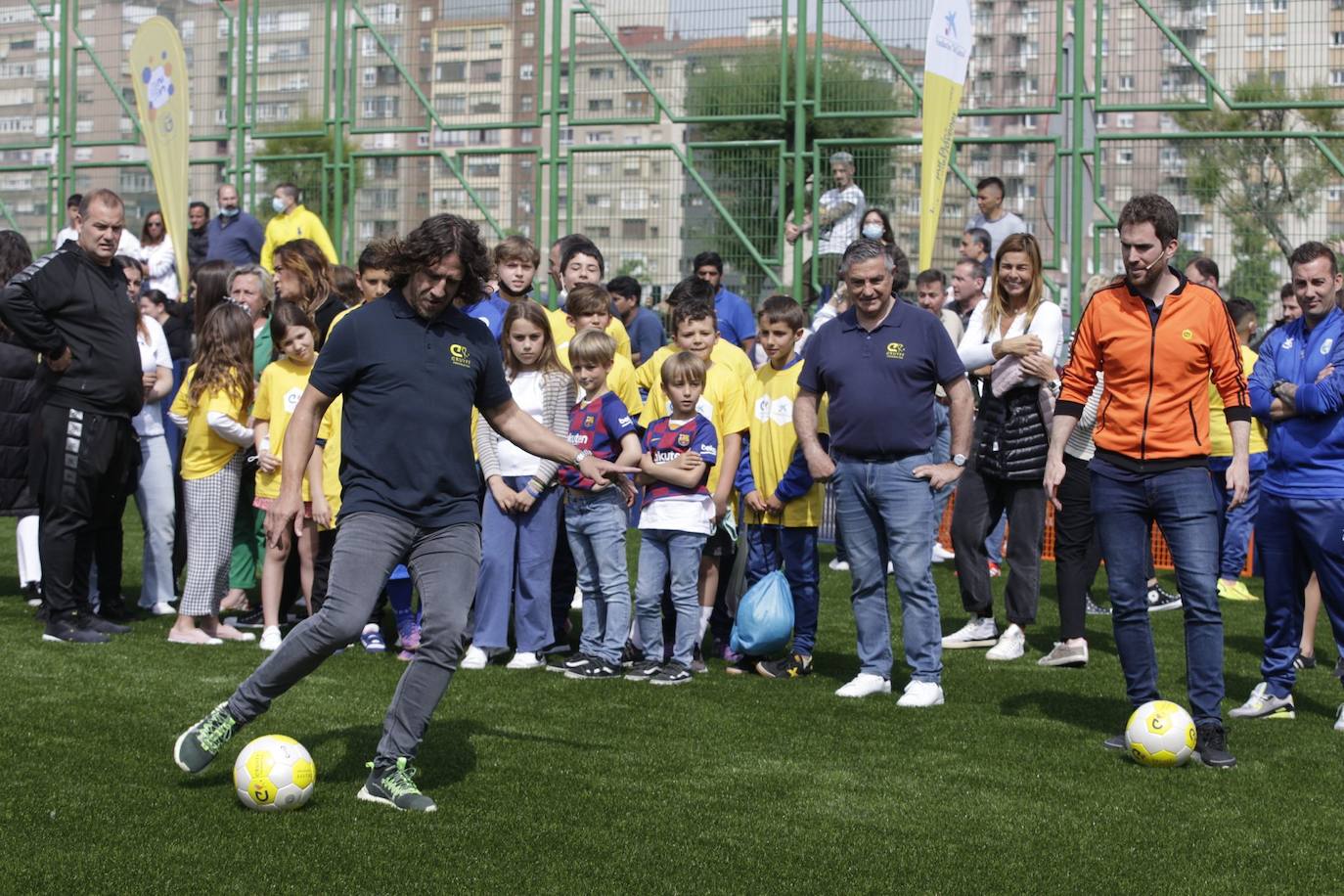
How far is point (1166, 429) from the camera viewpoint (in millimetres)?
6738

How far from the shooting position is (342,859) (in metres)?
5.18

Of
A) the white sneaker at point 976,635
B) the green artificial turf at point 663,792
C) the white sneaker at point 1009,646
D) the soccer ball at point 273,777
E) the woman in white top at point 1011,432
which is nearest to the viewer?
the green artificial turf at point 663,792

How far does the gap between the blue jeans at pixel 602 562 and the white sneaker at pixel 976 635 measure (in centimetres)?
225

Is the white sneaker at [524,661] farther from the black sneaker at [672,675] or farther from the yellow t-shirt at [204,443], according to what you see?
the yellow t-shirt at [204,443]

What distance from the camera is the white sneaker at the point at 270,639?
911 centimetres

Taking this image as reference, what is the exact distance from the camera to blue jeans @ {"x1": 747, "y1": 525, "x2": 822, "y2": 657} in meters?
8.65

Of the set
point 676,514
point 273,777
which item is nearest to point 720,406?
point 676,514

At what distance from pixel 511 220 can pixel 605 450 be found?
369 inches

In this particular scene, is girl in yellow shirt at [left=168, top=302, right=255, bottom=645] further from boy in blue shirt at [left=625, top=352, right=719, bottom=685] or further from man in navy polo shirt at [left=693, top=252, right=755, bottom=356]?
man in navy polo shirt at [left=693, top=252, right=755, bottom=356]

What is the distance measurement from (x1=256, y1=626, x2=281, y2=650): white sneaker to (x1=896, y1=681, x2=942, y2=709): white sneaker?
350 cm

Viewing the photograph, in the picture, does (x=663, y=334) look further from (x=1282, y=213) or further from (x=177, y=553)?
(x=1282, y=213)

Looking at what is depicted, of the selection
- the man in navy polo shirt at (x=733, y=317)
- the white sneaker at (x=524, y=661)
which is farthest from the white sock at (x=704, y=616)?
the man in navy polo shirt at (x=733, y=317)

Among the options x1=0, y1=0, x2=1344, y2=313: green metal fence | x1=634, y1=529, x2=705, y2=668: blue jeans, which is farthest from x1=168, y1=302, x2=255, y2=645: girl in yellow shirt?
x1=0, y1=0, x2=1344, y2=313: green metal fence

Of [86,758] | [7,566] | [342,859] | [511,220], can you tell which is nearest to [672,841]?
[342,859]
